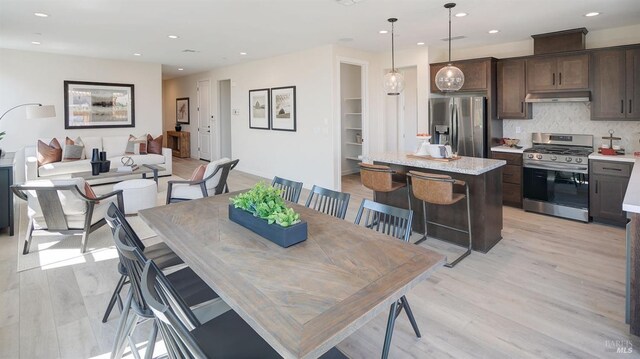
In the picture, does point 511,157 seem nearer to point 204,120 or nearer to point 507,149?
point 507,149

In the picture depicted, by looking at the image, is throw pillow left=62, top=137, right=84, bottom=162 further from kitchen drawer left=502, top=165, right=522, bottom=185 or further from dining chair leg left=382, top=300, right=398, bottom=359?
kitchen drawer left=502, top=165, right=522, bottom=185

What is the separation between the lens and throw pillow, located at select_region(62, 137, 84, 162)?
21.6 feet

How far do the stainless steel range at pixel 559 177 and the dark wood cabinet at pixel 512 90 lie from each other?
61 cm

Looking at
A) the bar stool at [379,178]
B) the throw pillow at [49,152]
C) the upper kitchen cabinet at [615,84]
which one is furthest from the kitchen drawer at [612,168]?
the throw pillow at [49,152]

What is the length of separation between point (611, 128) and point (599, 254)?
2.28m

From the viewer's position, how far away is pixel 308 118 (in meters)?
6.75

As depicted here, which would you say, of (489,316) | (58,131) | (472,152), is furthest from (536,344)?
(58,131)

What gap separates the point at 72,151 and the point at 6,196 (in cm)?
283

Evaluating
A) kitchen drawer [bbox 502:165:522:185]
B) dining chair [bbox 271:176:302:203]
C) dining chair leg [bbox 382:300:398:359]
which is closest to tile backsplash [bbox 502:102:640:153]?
kitchen drawer [bbox 502:165:522:185]

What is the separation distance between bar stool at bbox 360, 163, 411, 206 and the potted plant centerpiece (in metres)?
1.94

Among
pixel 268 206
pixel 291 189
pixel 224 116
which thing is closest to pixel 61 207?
pixel 291 189

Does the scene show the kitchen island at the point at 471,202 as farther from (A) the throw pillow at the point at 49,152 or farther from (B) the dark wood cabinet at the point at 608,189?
(A) the throw pillow at the point at 49,152

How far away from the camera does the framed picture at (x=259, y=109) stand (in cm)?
774

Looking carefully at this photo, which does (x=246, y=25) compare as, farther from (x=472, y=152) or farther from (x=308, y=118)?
(x=472, y=152)
